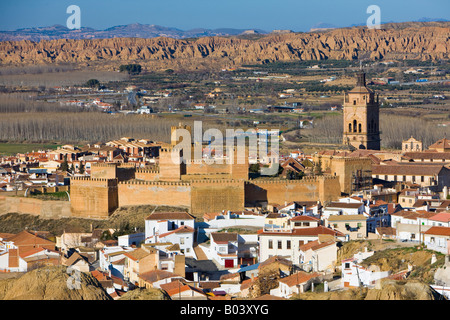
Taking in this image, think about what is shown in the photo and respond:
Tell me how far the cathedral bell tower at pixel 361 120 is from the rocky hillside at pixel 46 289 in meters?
28.1

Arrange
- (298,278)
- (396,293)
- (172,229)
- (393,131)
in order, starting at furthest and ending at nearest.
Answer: (393,131) → (172,229) → (298,278) → (396,293)

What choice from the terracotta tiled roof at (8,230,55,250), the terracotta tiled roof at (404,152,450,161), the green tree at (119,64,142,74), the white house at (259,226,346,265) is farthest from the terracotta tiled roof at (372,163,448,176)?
the green tree at (119,64,142,74)

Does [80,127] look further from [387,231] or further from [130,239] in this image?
[387,231]

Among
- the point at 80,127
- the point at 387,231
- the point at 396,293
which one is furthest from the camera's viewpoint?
the point at 80,127

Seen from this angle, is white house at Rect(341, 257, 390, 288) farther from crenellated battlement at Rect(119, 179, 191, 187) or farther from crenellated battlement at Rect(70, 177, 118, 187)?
crenellated battlement at Rect(70, 177, 118, 187)

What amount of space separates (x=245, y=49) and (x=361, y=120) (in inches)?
3922

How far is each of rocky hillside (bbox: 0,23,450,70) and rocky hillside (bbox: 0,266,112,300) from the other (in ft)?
332

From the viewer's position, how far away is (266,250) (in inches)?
957

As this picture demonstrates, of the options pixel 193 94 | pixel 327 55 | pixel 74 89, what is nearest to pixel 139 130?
pixel 193 94

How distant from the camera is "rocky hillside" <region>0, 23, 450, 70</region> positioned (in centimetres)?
12550

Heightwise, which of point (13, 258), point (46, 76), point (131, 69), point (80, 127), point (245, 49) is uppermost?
point (245, 49)

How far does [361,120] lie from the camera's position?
42.6 metres

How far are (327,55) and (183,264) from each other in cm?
11248

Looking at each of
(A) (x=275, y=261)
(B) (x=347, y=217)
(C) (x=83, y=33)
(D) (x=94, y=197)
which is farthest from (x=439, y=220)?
(C) (x=83, y=33)
